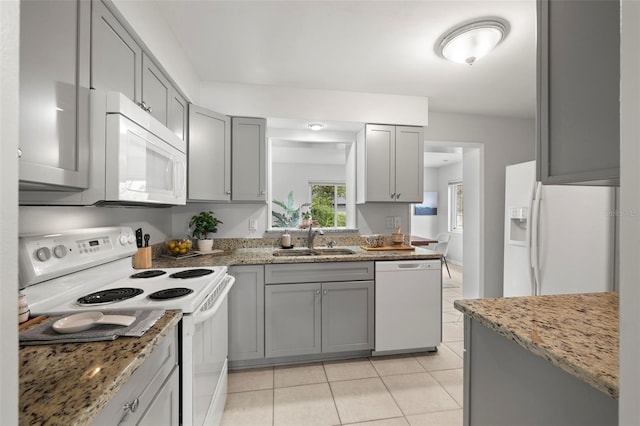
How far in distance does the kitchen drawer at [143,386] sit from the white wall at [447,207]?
6.88m

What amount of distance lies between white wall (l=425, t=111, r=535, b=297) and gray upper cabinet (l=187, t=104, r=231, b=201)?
234 centimetres

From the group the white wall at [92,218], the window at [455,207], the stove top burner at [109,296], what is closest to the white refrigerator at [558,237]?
the stove top burner at [109,296]

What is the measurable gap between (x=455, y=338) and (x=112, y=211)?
3.16 metres

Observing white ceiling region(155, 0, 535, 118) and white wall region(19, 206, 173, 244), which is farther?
white ceiling region(155, 0, 535, 118)

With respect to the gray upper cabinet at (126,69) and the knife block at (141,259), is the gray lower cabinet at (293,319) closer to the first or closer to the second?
the knife block at (141,259)

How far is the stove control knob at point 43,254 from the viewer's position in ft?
3.58

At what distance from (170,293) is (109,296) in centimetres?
25

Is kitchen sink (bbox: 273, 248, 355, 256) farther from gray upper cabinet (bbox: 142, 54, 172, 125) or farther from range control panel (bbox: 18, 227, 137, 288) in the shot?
gray upper cabinet (bbox: 142, 54, 172, 125)

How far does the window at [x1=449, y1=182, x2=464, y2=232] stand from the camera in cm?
707

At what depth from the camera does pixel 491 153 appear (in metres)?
3.56

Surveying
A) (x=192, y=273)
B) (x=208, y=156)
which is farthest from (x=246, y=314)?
(x=208, y=156)

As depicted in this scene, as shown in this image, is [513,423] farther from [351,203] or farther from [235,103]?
[235,103]

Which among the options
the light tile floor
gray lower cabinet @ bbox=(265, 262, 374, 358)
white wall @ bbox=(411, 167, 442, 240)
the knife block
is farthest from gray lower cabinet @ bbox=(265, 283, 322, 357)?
white wall @ bbox=(411, 167, 442, 240)

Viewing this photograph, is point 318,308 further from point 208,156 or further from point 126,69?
point 126,69
